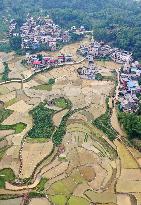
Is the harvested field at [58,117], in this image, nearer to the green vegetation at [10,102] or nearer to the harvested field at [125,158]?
the green vegetation at [10,102]

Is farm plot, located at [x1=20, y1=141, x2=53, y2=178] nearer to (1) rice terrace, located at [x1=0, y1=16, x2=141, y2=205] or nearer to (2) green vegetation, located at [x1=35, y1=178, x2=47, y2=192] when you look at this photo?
(1) rice terrace, located at [x1=0, y1=16, x2=141, y2=205]

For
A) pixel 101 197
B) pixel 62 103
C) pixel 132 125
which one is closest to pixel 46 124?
pixel 62 103

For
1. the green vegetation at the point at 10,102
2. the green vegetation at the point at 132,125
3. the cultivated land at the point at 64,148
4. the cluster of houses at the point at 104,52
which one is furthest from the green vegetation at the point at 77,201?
the cluster of houses at the point at 104,52

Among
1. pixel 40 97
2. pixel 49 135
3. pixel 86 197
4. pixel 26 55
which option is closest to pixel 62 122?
pixel 49 135

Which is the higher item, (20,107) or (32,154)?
(32,154)

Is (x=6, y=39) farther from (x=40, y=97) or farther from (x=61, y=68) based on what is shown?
(x=40, y=97)

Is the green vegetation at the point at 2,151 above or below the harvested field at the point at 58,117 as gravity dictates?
below

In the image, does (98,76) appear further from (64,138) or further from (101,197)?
(101,197)
